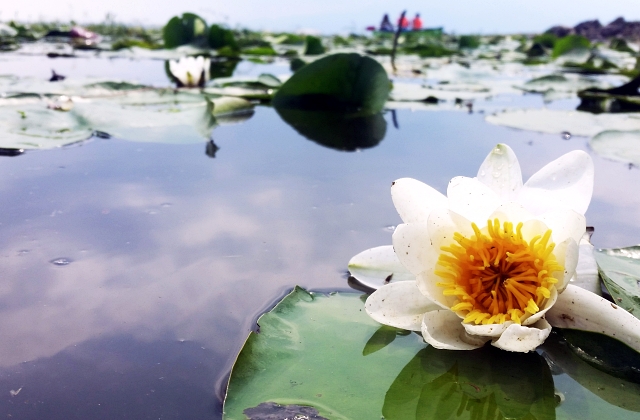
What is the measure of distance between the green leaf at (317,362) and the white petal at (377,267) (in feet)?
0.20

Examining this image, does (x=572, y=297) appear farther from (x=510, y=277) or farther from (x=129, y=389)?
(x=129, y=389)

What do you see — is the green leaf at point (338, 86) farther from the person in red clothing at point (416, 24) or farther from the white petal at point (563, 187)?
the person in red clothing at point (416, 24)

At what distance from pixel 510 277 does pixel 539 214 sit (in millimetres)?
158

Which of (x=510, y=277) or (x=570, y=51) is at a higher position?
(x=570, y=51)

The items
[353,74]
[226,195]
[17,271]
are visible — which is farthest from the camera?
[353,74]

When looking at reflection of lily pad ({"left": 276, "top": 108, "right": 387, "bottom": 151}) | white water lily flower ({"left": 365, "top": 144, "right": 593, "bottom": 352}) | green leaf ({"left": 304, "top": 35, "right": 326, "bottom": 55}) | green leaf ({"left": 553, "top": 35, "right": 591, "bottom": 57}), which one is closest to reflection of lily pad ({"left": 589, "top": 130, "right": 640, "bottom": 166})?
reflection of lily pad ({"left": 276, "top": 108, "right": 387, "bottom": 151})

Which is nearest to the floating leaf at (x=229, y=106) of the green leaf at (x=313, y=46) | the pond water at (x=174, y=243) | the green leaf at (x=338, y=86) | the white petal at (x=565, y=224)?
the green leaf at (x=338, y=86)

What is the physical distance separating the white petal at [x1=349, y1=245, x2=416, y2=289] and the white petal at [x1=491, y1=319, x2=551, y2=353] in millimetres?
260

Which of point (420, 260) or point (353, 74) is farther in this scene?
point (353, 74)

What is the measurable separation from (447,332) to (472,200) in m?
0.23

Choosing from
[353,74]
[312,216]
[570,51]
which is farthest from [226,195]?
[570,51]

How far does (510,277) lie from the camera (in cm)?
78

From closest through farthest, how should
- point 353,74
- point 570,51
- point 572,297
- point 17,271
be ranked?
point 572,297, point 17,271, point 353,74, point 570,51

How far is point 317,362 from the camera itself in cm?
79
